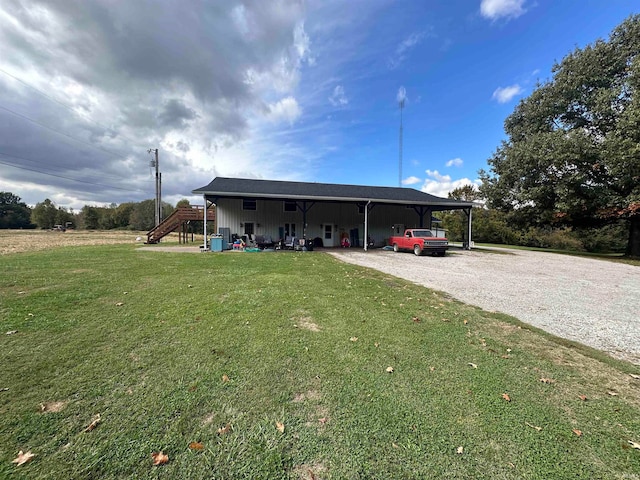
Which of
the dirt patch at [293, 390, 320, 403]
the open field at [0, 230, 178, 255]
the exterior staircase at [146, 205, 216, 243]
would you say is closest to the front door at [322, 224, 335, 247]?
the exterior staircase at [146, 205, 216, 243]

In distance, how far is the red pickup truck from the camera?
51.1 feet

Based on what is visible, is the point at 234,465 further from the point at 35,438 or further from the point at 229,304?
the point at 229,304

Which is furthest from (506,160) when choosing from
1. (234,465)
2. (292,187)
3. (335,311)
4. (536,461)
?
(234,465)

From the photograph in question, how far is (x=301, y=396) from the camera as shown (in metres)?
2.63

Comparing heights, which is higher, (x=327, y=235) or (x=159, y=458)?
(x=327, y=235)

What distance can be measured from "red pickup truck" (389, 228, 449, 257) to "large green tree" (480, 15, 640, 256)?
9.05 meters

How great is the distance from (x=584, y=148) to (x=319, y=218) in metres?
17.5

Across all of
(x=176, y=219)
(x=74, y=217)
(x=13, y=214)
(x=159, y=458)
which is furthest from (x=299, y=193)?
(x=13, y=214)

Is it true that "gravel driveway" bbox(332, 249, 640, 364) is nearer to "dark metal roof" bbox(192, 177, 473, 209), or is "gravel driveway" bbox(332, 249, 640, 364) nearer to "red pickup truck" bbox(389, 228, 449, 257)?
"red pickup truck" bbox(389, 228, 449, 257)

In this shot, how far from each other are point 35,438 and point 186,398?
1.03m

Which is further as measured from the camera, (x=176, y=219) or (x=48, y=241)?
(x=48, y=241)

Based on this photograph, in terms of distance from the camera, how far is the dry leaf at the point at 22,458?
179 centimetres

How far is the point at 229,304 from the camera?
5348 mm

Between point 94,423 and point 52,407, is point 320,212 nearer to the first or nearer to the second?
point 52,407
